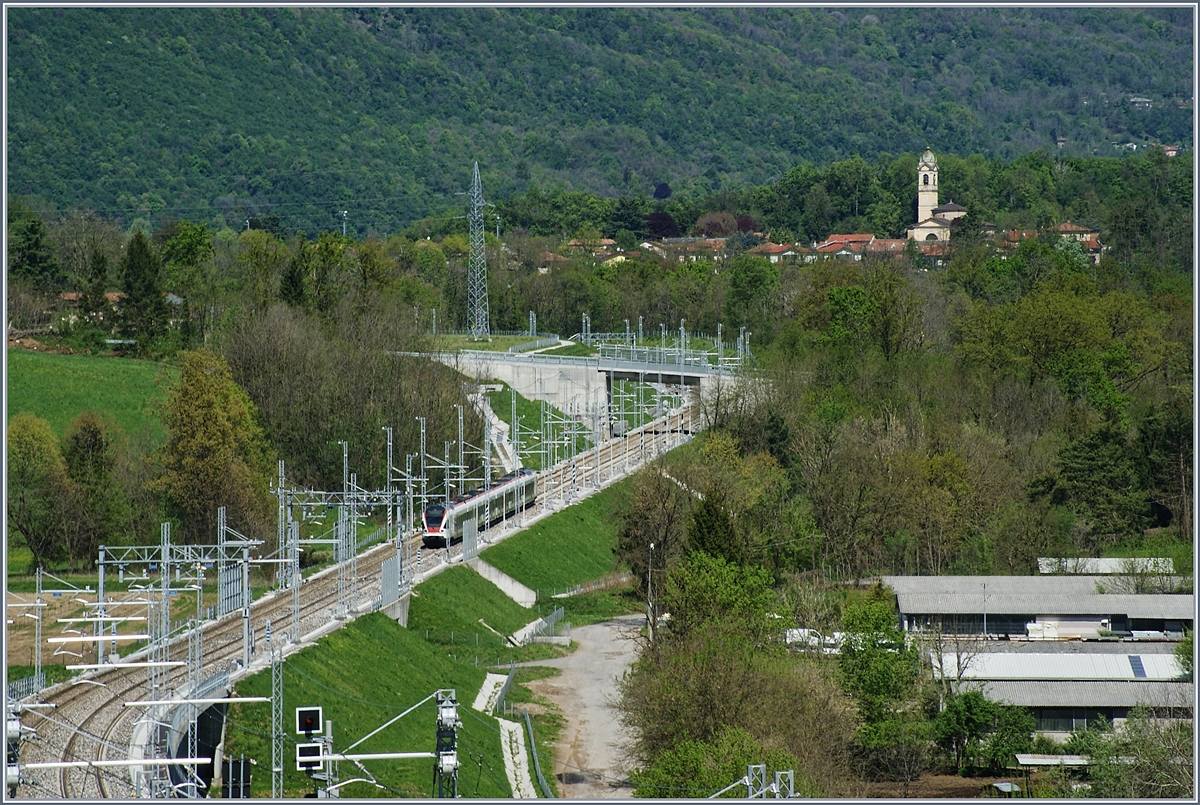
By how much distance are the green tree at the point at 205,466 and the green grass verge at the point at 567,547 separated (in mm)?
10642

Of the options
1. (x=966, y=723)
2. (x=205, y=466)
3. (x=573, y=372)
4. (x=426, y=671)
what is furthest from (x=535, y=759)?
(x=573, y=372)

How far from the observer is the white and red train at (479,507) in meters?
78.6

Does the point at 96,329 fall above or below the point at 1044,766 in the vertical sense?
above

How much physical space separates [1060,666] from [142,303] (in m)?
72.7

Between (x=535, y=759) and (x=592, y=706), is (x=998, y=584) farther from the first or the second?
(x=535, y=759)

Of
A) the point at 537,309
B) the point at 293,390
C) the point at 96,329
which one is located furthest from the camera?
the point at 537,309

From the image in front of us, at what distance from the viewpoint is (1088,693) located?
6072 centimetres

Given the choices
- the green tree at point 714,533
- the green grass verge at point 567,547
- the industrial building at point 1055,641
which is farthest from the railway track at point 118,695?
the industrial building at point 1055,641

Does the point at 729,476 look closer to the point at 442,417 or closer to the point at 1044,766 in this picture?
the point at 442,417

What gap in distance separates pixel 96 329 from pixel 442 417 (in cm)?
3090

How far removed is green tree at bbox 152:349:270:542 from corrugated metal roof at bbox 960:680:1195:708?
3248 cm

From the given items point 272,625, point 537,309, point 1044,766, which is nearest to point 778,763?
point 1044,766

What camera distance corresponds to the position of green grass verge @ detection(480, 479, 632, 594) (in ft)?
263

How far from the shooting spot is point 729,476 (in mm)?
86625
